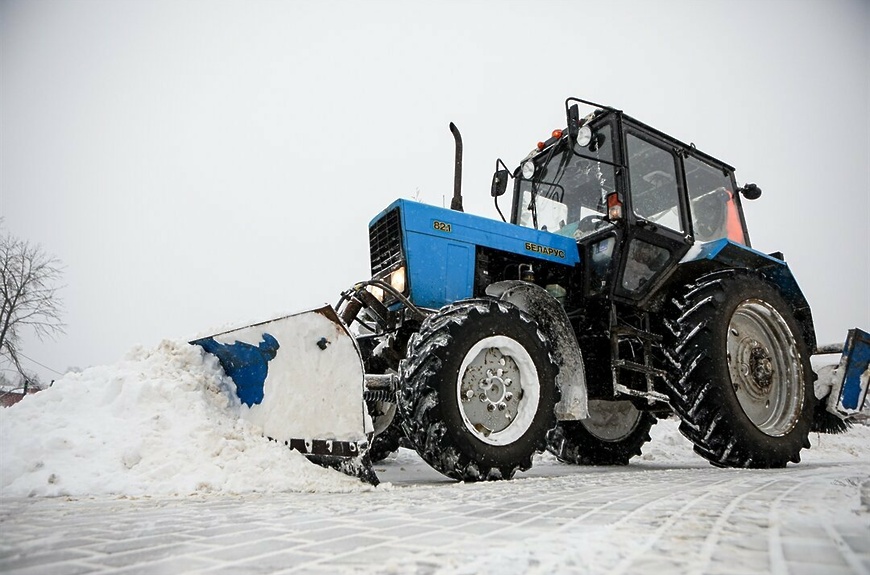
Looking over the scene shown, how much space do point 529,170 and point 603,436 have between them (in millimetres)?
2907

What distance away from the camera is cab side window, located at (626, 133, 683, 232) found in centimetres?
445

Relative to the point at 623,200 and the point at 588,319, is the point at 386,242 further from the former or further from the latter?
the point at 623,200

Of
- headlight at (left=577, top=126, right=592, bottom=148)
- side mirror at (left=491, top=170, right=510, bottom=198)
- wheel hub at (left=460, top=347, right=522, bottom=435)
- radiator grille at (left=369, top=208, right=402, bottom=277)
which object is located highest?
side mirror at (left=491, top=170, right=510, bottom=198)

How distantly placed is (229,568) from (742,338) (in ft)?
15.2

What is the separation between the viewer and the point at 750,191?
524 cm

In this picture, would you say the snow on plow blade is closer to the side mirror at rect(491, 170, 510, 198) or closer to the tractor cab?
the tractor cab

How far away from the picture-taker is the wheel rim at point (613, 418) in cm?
531

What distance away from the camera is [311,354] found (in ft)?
9.34


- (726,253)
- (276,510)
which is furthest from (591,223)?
(276,510)

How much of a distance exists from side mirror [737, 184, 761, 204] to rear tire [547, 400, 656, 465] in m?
2.56

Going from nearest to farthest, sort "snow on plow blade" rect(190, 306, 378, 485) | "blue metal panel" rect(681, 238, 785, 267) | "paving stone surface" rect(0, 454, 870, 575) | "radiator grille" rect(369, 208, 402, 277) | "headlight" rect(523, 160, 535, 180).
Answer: "paving stone surface" rect(0, 454, 870, 575) < "snow on plow blade" rect(190, 306, 378, 485) < "radiator grille" rect(369, 208, 402, 277) < "blue metal panel" rect(681, 238, 785, 267) < "headlight" rect(523, 160, 535, 180)

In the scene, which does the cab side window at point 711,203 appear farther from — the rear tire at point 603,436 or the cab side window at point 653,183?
the rear tire at point 603,436

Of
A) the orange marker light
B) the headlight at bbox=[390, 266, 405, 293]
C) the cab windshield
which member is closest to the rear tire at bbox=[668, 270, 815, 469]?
the orange marker light

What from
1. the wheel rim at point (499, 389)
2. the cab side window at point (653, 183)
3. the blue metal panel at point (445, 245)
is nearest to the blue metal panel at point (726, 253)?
the cab side window at point (653, 183)
